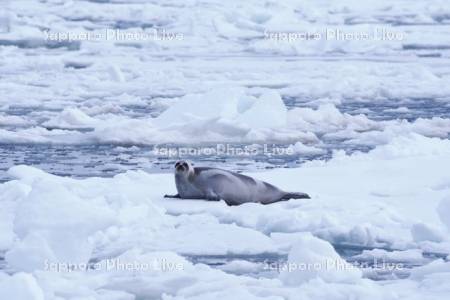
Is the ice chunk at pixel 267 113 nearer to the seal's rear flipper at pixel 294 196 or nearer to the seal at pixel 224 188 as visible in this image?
the seal at pixel 224 188

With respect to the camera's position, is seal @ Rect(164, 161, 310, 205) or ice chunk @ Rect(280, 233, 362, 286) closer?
ice chunk @ Rect(280, 233, 362, 286)

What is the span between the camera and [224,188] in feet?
23.5

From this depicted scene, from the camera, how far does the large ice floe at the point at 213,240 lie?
4.95m

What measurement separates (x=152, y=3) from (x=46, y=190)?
82.5 ft

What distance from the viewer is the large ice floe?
495 centimetres

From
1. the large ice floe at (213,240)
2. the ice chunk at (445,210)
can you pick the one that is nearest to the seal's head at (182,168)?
the large ice floe at (213,240)

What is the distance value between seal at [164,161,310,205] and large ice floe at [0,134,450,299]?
0.47ft

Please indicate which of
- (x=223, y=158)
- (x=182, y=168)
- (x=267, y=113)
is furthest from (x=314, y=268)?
(x=267, y=113)

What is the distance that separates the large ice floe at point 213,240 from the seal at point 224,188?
14 centimetres

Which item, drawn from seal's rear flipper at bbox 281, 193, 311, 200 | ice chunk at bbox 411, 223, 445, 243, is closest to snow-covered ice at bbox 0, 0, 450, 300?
ice chunk at bbox 411, 223, 445, 243

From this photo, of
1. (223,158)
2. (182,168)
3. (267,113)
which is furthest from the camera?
(267,113)

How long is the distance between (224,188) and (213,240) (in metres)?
1.24

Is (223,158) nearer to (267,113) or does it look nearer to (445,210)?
(267,113)

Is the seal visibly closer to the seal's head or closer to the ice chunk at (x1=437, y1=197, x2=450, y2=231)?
the seal's head
